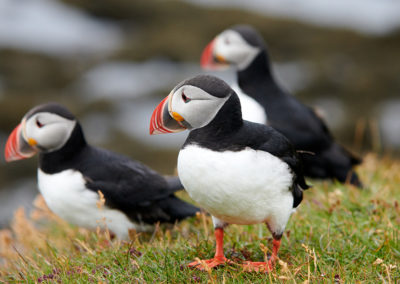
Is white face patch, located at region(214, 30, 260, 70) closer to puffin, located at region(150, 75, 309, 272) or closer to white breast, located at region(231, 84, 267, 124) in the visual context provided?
white breast, located at region(231, 84, 267, 124)

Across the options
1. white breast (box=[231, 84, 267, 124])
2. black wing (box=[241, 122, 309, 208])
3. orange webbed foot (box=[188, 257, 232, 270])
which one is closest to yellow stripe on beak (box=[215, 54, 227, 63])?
white breast (box=[231, 84, 267, 124])

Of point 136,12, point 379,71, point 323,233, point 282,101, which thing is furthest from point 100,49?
point 323,233

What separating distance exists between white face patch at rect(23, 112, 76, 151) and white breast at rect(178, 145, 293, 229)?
5.48 feet

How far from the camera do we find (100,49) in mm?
18172

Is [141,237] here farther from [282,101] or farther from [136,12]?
[136,12]

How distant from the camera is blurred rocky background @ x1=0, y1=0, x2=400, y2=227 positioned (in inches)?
571

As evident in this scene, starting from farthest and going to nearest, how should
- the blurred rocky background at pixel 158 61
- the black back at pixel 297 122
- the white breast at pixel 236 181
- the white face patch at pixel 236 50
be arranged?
the blurred rocky background at pixel 158 61 < the white face patch at pixel 236 50 < the black back at pixel 297 122 < the white breast at pixel 236 181

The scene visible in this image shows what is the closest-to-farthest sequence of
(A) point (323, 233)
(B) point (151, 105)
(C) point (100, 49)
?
(A) point (323, 233) → (B) point (151, 105) → (C) point (100, 49)

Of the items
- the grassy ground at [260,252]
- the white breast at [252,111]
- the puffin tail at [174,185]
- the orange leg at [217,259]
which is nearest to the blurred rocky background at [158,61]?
the white breast at [252,111]

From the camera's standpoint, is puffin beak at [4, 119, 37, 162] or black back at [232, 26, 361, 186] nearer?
puffin beak at [4, 119, 37, 162]

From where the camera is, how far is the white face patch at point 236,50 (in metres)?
6.16

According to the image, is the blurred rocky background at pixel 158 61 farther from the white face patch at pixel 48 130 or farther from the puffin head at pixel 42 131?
the white face patch at pixel 48 130

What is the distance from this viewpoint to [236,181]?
3.33 meters

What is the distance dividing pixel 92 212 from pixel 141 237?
21.2 inches
